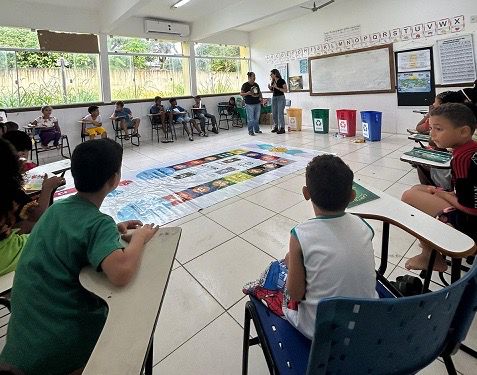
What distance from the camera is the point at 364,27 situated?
6.40m

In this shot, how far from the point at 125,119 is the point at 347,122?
4.93m

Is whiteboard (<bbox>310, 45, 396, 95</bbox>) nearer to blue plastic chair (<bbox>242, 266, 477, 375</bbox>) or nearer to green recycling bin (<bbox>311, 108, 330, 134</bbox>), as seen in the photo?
green recycling bin (<bbox>311, 108, 330, 134</bbox>)

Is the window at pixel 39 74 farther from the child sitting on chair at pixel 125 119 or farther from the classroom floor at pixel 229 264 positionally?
the classroom floor at pixel 229 264

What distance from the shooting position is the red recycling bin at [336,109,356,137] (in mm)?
6148

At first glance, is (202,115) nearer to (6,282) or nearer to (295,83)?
(295,83)

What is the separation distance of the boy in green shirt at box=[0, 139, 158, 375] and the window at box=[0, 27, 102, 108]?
6550 mm

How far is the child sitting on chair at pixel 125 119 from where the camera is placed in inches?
265

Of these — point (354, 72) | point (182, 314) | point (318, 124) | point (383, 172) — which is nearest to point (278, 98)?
point (318, 124)

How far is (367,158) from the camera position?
4504 millimetres

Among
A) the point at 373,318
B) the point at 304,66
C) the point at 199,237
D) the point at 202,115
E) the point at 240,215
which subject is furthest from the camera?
the point at 202,115

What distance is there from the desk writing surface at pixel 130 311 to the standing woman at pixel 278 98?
667 cm

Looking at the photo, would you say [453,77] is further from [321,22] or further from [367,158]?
[321,22]

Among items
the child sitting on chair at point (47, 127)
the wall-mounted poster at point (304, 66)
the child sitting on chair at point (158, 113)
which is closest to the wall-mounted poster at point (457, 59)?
the wall-mounted poster at point (304, 66)

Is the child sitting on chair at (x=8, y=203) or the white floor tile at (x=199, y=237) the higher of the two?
the child sitting on chair at (x=8, y=203)
